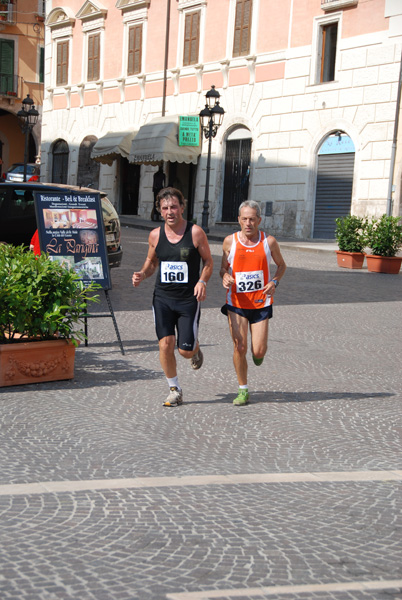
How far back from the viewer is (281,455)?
17.8ft

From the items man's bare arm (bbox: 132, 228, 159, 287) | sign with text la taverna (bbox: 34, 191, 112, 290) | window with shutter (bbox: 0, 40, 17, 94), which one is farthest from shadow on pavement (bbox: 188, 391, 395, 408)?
window with shutter (bbox: 0, 40, 17, 94)

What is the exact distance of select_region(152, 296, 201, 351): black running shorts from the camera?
6.75 m

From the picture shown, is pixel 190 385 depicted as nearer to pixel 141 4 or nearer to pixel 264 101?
pixel 264 101

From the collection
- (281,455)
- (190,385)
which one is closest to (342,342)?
(190,385)

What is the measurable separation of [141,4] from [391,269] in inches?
779

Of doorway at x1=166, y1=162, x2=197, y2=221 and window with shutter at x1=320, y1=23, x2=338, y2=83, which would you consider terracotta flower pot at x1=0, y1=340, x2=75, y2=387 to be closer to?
window with shutter at x1=320, y1=23, x2=338, y2=83

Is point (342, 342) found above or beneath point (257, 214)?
beneath

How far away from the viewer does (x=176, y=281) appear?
6746mm

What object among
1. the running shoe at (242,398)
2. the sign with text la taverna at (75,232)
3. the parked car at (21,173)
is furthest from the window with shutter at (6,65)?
the running shoe at (242,398)

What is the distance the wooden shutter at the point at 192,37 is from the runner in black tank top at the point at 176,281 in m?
27.5

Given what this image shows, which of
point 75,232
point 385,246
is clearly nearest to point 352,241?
point 385,246

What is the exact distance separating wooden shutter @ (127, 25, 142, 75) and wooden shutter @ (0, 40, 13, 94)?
17.3 meters

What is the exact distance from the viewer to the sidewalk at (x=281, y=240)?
984 inches

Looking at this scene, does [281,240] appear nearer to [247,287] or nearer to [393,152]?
[393,152]
